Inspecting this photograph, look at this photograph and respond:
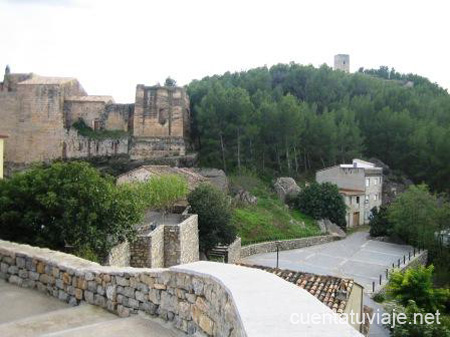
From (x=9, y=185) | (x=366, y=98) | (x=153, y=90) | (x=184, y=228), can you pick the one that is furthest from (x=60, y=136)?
(x=366, y=98)

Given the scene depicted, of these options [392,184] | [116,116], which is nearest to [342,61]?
[392,184]

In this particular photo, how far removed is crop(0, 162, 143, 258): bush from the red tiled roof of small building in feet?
15.2

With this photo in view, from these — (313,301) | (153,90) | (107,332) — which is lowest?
(107,332)

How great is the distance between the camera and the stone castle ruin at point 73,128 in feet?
128

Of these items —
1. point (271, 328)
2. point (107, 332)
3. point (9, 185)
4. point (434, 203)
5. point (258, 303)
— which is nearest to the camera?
point (271, 328)

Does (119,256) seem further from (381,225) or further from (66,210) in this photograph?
(381,225)

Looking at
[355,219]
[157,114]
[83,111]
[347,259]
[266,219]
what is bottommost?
[355,219]

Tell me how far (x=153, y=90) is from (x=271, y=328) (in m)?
38.0

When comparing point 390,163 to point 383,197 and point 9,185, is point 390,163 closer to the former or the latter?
point 383,197

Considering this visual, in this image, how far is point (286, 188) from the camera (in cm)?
3666

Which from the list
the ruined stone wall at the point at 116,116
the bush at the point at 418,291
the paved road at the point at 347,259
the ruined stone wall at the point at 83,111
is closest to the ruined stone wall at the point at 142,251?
the paved road at the point at 347,259

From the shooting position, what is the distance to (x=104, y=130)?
133 feet

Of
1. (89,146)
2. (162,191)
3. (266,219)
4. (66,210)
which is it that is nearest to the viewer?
(66,210)

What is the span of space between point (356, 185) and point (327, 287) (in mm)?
26842
